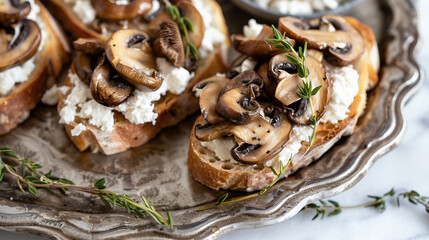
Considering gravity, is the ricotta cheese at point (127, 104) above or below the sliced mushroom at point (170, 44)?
below

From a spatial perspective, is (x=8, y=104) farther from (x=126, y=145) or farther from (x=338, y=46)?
(x=338, y=46)

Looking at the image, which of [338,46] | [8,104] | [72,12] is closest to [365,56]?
[338,46]

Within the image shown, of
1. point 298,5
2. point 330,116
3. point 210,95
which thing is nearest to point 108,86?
point 210,95

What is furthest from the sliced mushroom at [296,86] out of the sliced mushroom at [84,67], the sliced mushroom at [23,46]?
the sliced mushroom at [23,46]

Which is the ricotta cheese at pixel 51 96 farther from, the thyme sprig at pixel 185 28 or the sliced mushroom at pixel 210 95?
the sliced mushroom at pixel 210 95

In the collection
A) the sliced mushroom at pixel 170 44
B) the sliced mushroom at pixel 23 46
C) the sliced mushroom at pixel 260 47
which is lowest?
the sliced mushroom at pixel 23 46

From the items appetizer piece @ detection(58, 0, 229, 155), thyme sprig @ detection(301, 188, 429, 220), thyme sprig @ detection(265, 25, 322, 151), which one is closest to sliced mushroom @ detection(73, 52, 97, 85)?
appetizer piece @ detection(58, 0, 229, 155)
